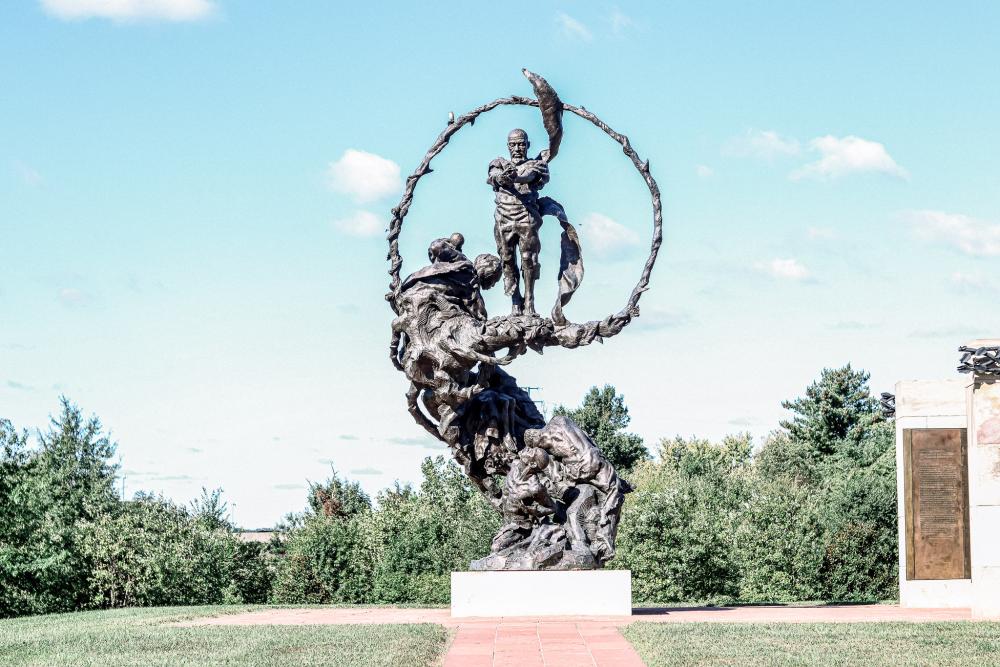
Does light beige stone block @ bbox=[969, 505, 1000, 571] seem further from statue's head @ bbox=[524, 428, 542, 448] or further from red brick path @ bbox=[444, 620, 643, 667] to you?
statue's head @ bbox=[524, 428, 542, 448]

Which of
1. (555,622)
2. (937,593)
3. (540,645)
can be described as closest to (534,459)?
(555,622)

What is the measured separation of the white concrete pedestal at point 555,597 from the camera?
43.8 feet

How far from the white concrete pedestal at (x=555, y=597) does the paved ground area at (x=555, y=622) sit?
0.16 metres

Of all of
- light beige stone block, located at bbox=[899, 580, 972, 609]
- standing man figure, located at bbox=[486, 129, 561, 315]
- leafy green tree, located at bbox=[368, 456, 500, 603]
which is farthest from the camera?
leafy green tree, located at bbox=[368, 456, 500, 603]

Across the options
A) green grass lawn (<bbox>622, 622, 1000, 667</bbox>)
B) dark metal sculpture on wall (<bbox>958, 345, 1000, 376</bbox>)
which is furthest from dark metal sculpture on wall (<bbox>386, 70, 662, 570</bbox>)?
dark metal sculpture on wall (<bbox>958, 345, 1000, 376</bbox>)

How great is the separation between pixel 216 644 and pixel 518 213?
5.68 m

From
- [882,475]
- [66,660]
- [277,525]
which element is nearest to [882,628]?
[66,660]

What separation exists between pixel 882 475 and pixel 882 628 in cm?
1466

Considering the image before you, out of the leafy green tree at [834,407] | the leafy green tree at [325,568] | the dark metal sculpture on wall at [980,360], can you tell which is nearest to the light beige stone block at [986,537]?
the dark metal sculpture on wall at [980,360]

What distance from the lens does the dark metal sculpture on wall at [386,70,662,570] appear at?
1389cm

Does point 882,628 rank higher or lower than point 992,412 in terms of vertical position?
lower

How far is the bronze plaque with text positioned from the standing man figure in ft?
15.8

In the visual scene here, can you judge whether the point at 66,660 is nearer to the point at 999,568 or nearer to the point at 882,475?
the point at 999,568

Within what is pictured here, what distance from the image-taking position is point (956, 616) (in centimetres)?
1342
